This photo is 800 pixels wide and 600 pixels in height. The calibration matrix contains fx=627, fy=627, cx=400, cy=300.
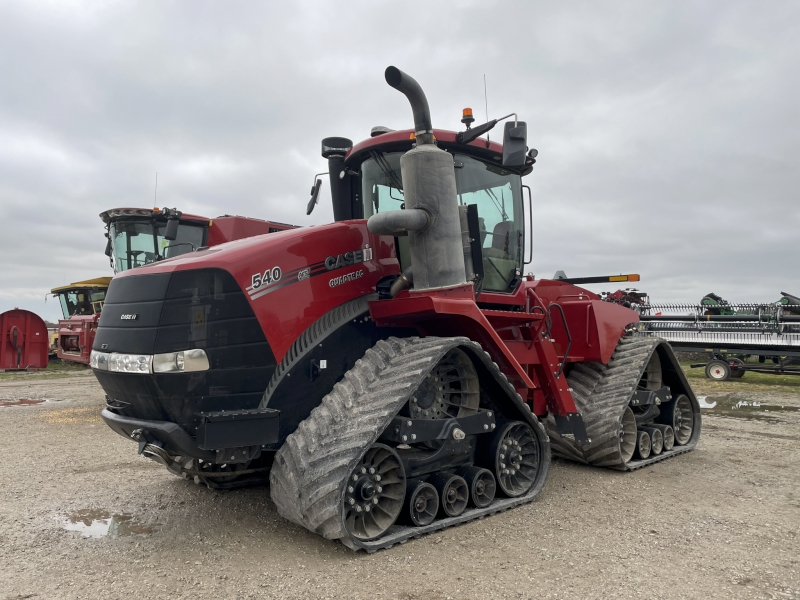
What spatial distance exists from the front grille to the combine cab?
14.1m

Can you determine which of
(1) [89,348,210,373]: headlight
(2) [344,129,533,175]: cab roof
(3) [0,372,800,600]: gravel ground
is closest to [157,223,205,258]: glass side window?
(3) [0,372,800,600]: gravel ground

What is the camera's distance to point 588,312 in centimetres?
686

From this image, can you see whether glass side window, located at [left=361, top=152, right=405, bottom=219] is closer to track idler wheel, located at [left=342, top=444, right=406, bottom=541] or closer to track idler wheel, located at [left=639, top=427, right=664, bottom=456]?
track idler wheel, located at [left=342, top=444, right=406, bottom=541]

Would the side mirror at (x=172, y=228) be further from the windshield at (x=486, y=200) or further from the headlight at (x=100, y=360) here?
the headlight at (x=100, y=360)

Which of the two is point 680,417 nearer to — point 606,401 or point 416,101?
point 606,401

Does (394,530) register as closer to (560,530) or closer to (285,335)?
(560,530)

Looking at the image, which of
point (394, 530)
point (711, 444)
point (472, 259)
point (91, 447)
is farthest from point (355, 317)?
point (711, 444)

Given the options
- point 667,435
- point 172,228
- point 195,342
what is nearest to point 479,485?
point 195,342

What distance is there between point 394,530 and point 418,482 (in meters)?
0.37

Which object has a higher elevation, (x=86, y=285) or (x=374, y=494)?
(x=86, y=285)

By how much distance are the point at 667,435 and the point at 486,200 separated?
3.87 m

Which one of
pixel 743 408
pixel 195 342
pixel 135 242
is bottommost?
pixel 743 408

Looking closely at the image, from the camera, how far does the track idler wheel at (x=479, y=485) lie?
480 centimetres

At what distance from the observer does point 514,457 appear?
208 inches
